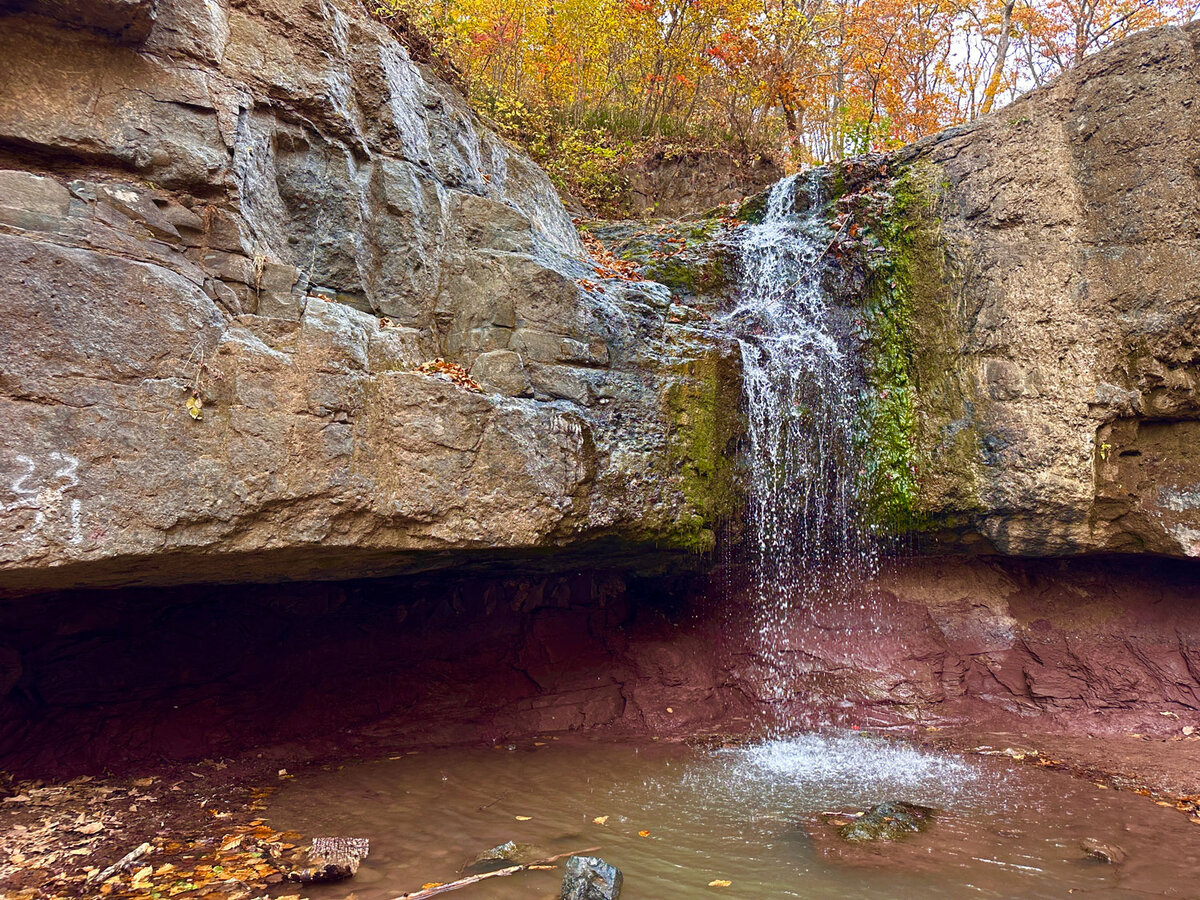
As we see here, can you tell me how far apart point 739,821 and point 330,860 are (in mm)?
2355

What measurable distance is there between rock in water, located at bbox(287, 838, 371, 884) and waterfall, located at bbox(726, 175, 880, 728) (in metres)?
3.88

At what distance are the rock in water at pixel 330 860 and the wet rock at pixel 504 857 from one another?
0.55 m

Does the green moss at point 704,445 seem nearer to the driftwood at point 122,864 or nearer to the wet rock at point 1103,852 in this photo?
the wet rock at point 1103,852

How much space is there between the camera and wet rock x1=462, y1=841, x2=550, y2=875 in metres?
3.53

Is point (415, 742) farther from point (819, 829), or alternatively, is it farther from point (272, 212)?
point (272, 212)

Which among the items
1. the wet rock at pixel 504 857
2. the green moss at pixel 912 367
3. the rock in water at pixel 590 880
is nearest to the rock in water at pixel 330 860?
the wet rock at pixel 504 857

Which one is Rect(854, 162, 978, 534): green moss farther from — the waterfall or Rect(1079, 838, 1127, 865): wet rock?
Rect(1079, 838, 1127, 865): wet rock

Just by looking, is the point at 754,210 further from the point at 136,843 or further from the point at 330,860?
the point at 136,843

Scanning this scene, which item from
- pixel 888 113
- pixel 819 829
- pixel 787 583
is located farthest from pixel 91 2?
pixel 888 113

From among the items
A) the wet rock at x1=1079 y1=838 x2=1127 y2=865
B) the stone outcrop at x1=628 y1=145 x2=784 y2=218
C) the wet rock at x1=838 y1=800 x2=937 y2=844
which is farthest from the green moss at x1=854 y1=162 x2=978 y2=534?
the stone outcrop at x1=628 y1=145 x2=784 y2=218

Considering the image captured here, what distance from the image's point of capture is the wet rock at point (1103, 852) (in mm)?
3689

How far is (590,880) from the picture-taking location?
3.21 m

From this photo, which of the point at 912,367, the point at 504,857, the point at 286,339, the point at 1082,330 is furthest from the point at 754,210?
the point at 504,857

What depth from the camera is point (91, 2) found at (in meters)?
3.81
